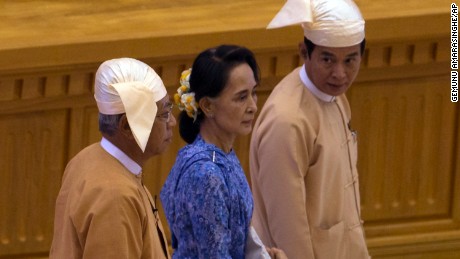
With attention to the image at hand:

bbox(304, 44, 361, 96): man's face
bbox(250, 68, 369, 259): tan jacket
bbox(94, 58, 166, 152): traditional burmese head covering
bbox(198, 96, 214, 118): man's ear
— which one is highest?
bbox(94, 58, 166, 152): traditional burmese head covering

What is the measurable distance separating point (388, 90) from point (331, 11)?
1.67 metres

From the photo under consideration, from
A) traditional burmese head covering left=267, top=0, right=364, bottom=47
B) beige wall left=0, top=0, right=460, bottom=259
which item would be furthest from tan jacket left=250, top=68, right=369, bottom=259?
beige wall left=0, top=0, right=460, bottom=259

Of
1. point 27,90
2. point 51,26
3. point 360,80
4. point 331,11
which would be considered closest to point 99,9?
point 51,26

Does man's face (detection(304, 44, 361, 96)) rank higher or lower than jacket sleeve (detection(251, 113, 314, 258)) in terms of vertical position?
higher

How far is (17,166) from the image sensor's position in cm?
581

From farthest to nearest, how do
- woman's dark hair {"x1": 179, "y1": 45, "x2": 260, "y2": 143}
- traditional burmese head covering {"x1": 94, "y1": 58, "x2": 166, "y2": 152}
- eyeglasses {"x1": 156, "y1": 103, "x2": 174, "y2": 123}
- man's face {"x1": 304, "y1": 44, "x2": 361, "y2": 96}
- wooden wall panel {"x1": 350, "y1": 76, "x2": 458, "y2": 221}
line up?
wooden wall panel {"x1": 350, "y1": 76, "x2": 458, "y2": 221}, man's face {"x1": 304, "y1": 44, "x2": 361, "y2": 96}, woman's dark hair {"x1": 179, "y1": 45, "x2": 260, "y2": 143}, eyeglasses {"x1": 156, "y1": 103, "x2": 174, "y2": 123}, traditional burmese head covering {"x1": 94, "y1": 58, "x2": 166, "y2": 152}

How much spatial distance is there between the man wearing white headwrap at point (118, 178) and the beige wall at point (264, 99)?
1.76m

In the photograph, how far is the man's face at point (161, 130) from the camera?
397cm

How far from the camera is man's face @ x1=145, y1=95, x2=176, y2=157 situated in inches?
156

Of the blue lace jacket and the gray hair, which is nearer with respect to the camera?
the gray hair

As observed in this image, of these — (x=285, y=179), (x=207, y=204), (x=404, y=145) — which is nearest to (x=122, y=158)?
(x=207, y=204)

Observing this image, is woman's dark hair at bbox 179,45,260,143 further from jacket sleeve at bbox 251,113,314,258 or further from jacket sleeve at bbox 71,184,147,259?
jacket sleeve at bbox 71,184,147,259

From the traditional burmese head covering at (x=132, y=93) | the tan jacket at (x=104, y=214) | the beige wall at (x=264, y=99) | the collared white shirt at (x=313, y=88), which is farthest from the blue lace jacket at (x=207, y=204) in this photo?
the beige wall at (x=264, y=99)

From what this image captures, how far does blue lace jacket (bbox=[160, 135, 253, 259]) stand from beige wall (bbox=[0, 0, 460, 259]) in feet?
5.51
